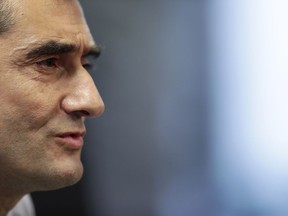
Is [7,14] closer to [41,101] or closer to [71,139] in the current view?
[41,101]

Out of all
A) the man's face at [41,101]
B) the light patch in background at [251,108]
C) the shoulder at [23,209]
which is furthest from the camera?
the light patch in background at [251,108]

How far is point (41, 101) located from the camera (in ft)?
4.19

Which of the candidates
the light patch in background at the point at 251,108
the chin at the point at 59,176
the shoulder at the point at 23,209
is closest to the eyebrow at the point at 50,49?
the chin at the point at 59,176

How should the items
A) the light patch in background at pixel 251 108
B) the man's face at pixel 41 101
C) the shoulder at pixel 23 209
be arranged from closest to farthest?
the man's face at pixel 41 101
the shoulder at pixel 23 209
the light patch in background at pixel 251 108

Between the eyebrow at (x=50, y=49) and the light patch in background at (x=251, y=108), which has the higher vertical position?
the eyebrow at (x=50, y=49)

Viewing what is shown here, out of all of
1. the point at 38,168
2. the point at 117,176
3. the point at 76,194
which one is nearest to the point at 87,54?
the point at 38,168

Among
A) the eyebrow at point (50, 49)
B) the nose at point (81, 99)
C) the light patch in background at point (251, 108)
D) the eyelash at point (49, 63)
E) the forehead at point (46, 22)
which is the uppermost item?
the forehead at point (46, 22)

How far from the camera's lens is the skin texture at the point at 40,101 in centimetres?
127

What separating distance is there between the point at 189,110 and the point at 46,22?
5.55 ft

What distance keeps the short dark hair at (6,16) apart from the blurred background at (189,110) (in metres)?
1.45

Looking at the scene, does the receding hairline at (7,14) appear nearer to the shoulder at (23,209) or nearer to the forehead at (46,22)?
the forehead at (46,22)

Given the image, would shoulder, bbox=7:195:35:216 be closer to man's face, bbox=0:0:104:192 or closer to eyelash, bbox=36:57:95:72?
man's face, bbox=0:0:104:192

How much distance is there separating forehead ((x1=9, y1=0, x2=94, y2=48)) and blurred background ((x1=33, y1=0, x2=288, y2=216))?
1388 millimetres

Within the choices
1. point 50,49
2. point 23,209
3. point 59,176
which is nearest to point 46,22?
point 50,49
